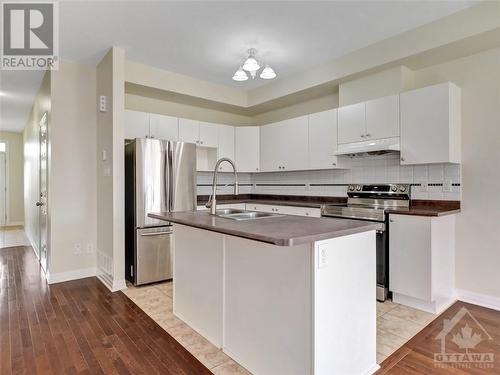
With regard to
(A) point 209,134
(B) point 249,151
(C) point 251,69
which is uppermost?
(C) point 251,69

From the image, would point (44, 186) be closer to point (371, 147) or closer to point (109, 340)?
point (109, 340)

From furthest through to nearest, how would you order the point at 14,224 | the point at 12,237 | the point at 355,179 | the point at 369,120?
the point at 14,224
the point at 12,237
the point at 355,179
the point at 369,120

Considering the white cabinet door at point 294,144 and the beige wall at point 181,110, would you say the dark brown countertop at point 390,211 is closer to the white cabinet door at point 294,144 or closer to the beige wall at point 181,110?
the white cabinet door at point 294,144

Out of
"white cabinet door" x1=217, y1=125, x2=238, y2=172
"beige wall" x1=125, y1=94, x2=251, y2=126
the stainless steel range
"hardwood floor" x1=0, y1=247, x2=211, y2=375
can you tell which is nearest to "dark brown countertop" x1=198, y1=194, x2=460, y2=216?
the stainless steel range

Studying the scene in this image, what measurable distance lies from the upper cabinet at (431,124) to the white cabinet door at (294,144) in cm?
134

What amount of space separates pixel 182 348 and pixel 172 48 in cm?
298

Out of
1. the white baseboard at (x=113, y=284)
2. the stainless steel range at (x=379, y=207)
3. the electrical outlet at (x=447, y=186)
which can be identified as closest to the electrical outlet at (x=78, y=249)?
the white baseboard at (x=113, y=284)

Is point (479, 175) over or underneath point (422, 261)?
over

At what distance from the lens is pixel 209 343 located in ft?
7.08

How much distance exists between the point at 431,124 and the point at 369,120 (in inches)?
25.1

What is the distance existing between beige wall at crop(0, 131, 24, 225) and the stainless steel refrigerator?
6.22 meters

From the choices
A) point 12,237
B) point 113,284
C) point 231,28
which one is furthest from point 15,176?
point 231,28

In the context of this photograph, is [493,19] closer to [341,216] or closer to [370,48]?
[370,48]

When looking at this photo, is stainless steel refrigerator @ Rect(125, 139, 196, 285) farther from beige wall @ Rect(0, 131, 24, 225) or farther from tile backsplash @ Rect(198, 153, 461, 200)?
beige wall @ Rect(0, 131, 24, 225)
